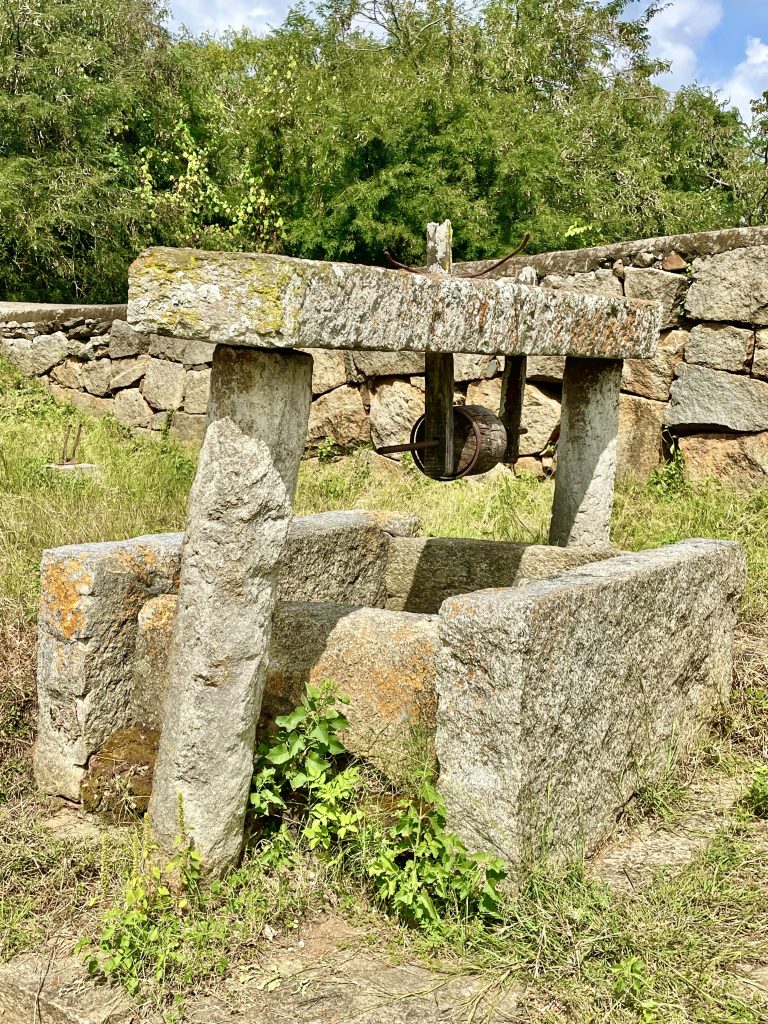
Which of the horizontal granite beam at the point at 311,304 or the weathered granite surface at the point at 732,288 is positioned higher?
the weathered granite surface at the point at 732,288

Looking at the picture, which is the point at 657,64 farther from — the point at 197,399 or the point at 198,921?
the point at 198,921

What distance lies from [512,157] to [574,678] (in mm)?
7789

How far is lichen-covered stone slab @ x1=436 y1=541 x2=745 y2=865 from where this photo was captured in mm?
2471

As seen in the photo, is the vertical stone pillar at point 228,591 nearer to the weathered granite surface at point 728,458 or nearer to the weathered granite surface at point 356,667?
the weathered granite surface at point 356,667

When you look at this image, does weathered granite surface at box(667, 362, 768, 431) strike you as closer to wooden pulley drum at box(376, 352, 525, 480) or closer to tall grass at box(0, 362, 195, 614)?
wooden pulley drum at box(376, 352, 525, 480)

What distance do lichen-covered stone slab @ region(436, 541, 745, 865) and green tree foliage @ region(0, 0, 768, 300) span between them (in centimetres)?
674

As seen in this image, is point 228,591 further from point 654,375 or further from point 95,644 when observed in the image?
point 654,375

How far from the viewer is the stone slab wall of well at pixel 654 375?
538 cm

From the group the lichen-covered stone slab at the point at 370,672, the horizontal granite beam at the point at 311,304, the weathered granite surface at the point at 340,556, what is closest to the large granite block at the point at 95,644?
the lichen-covered stone slab at the point at 370,672

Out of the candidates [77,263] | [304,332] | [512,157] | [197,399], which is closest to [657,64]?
[512,157]

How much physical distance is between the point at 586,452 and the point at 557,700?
5.21ft

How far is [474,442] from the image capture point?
3404 millimetres

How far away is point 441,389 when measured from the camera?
11.3 ft

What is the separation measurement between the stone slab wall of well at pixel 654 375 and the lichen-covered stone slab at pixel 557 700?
1435 mm
